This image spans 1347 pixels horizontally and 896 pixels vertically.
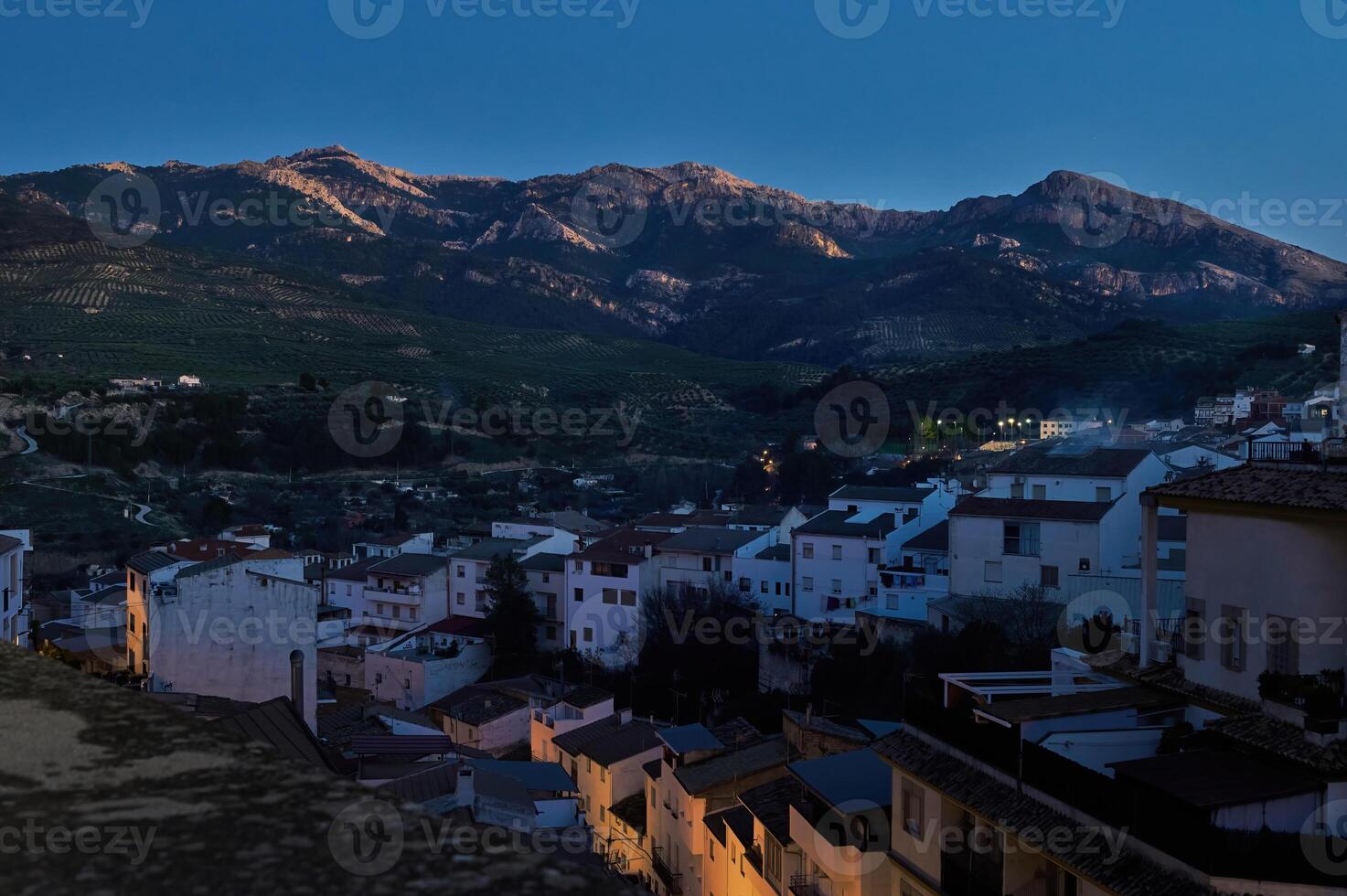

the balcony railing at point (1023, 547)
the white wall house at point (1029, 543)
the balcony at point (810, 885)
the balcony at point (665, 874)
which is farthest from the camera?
the balcony railing at point (1023, 547)

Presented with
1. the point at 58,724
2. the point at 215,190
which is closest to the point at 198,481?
the point at 58,724

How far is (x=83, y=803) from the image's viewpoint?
1.71 metres

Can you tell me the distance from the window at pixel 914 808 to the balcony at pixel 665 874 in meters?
7.95

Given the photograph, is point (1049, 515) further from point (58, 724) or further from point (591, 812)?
point (58, 724)

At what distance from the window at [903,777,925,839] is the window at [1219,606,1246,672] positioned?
2567 mm

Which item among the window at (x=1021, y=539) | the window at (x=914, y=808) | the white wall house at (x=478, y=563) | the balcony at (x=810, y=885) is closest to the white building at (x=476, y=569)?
the white wall house at (x=478, y=563)

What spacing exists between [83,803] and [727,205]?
193 meters

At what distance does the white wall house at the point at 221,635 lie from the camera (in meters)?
19.5

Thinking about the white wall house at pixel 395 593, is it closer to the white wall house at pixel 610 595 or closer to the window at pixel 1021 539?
the white wall house at pixel 610 595

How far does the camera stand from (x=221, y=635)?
65.2ft

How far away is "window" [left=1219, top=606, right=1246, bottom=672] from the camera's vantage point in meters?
7.93

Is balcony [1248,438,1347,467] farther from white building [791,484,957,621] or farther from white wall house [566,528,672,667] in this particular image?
white wall house [566,528,672,667]

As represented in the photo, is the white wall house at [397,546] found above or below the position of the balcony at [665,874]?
above

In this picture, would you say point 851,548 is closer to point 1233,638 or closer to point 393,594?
point 393,594
